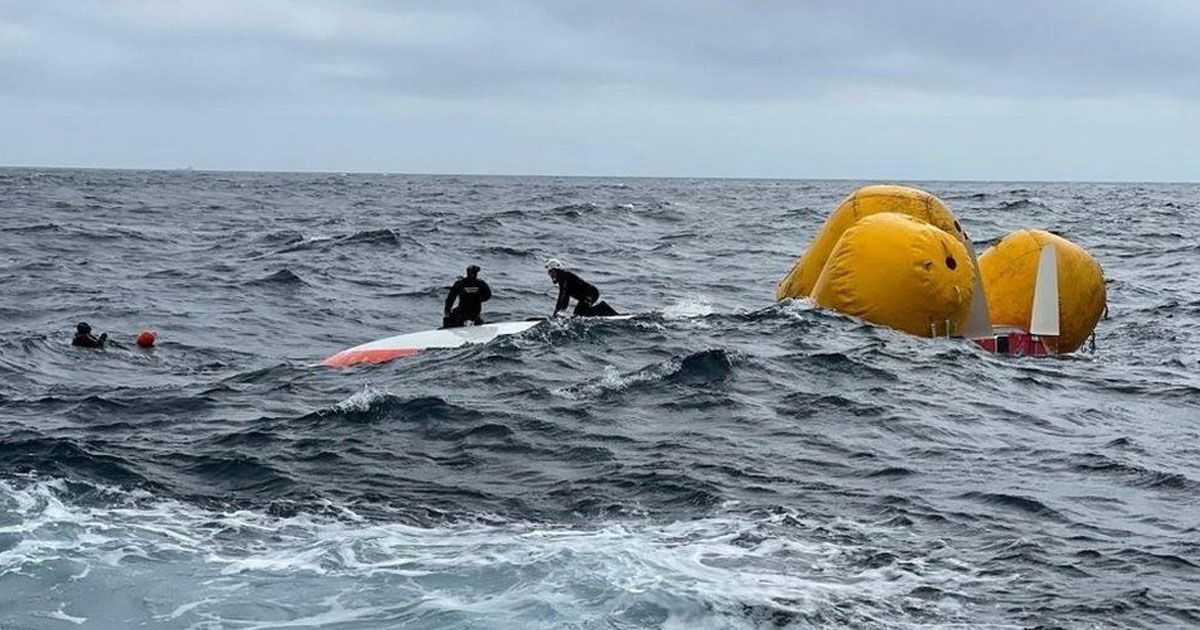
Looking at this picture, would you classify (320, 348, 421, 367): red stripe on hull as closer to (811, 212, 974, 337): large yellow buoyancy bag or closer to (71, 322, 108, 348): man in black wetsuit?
(71, 322, 108, 348): man in black wetsuit

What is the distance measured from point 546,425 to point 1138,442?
6.17m

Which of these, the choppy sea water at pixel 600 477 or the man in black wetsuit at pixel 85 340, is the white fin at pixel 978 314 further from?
the man in black wetsuit at pixel 85 340

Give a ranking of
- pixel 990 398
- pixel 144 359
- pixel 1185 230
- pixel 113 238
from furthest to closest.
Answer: pixel 1185 230 < pixel 113 238 < pixel 144 359 < pixel 990 398

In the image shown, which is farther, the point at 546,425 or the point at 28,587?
the point at 546,425

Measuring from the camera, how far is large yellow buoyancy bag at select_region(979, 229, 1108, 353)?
2214 cm

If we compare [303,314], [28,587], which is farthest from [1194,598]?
[303,314]

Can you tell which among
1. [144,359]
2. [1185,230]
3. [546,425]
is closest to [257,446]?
[546,425]

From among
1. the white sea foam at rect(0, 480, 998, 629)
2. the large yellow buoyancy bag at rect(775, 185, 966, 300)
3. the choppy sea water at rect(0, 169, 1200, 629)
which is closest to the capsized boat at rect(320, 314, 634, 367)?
the choppy sea water at rect(0, 169, 1200, 629)

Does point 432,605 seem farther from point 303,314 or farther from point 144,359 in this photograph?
point 303,314

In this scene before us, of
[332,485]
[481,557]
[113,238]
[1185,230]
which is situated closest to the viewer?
[481,557]

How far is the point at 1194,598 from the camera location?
9.89m

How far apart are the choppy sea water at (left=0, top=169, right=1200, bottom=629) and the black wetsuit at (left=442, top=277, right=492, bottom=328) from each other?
1746 millimetres

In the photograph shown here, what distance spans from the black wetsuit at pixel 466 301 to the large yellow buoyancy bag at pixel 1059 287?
7.99m

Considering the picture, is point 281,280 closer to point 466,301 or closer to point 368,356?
point 466,301
